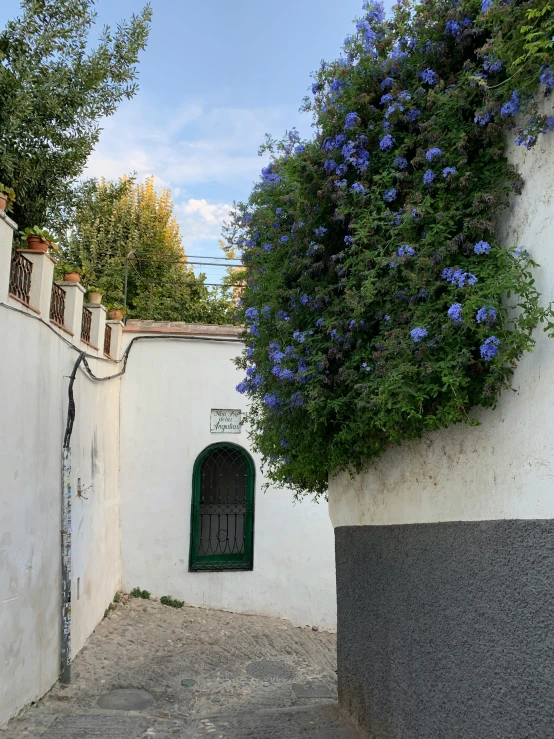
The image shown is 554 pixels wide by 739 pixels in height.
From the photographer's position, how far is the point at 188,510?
10.1 metres

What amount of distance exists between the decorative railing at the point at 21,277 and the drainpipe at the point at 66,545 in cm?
146

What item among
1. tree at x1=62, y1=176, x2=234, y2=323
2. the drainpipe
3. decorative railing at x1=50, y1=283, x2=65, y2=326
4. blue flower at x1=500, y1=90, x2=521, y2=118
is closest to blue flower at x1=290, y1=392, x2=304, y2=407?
blue flower at x1=500, y1=90, x2=521, y2=118

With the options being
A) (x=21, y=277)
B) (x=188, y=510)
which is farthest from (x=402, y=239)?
(x=188, y=510)

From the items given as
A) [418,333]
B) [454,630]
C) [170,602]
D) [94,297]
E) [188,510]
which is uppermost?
[94,297]

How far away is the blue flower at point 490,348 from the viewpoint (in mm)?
2564

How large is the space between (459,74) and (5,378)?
3861mm

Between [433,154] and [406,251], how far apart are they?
1.52 ft

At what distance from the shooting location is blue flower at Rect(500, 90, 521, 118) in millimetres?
2595

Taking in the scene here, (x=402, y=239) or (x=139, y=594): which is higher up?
(x=402, y=239)

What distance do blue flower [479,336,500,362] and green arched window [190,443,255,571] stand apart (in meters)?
8.14

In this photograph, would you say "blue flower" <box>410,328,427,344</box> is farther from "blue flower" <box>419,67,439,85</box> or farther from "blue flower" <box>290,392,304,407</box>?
"blue flower" <box>419,67,439,85</box>

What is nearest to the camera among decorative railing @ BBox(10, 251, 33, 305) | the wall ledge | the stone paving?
the stone paving

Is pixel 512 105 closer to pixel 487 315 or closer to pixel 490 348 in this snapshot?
pixel 487 315

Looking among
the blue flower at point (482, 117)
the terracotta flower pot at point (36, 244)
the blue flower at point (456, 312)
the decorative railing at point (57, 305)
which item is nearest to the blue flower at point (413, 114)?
the blue flower at point (482, 117)
